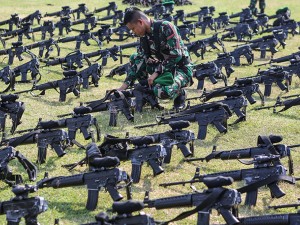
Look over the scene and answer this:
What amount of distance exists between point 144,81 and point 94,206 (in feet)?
16.0

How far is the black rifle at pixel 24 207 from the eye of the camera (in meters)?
6.09

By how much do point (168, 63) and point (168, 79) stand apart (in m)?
0.33

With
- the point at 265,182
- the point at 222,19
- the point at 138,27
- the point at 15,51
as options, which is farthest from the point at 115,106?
the point at 222,19

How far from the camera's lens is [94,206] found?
722 centimetres

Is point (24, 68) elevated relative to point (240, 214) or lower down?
elevated

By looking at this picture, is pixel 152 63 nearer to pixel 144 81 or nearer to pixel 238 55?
pixel 144 81

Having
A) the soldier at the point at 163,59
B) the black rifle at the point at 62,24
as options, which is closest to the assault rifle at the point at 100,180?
the soldier at the point at 163,59

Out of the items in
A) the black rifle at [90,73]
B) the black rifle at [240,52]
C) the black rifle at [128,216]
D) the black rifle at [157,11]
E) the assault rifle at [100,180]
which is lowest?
the black rifle at [128,216]

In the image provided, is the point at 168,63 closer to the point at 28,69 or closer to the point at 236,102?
the point at 236,102

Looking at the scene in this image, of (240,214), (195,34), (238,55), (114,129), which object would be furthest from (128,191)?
(195,34)

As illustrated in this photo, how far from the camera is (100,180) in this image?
704 centimetres

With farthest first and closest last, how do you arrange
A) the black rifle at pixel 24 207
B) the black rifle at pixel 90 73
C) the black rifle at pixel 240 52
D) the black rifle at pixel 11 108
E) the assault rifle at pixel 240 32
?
the assault rifle at pixel 240 32, the black rifle at pixel 240 52, the black rifle at pixel 90 73, the black rifle at pixel 11 108, the black rifle at pixel 24 207

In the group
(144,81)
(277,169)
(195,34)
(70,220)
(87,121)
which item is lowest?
(70,220)

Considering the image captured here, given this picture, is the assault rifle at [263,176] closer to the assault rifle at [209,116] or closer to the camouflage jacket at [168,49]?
the assault rifle at [209,116]
